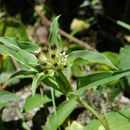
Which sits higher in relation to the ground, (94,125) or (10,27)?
(10,27)

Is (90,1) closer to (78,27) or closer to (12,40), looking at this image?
(78,27)

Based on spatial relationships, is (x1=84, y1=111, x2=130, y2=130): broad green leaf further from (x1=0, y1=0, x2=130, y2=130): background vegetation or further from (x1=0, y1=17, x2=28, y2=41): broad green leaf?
(x1=0, y1=17, x2=28, y2=41): broad green leaf

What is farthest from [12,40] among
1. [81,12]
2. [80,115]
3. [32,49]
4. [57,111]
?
[81,12]

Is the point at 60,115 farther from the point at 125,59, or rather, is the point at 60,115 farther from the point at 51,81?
the point at 125,59

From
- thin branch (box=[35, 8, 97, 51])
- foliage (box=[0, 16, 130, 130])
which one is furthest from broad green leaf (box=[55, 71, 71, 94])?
thin branch (box=[35, 8, 97, 51])

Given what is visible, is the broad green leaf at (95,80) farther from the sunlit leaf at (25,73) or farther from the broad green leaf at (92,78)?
the sunlit leaf at (25,73)

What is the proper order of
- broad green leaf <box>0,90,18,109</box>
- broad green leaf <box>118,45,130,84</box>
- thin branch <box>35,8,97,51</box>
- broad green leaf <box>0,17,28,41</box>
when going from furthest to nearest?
broad green leaf <box>0,17,28,41</box>, thin branch <box>35,8,97,51</box>, broad green leaf <box>118,45,130,84</box>, broad green leaf <box>0,90,18,109</box>

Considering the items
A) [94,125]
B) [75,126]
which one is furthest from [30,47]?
[75,126]
